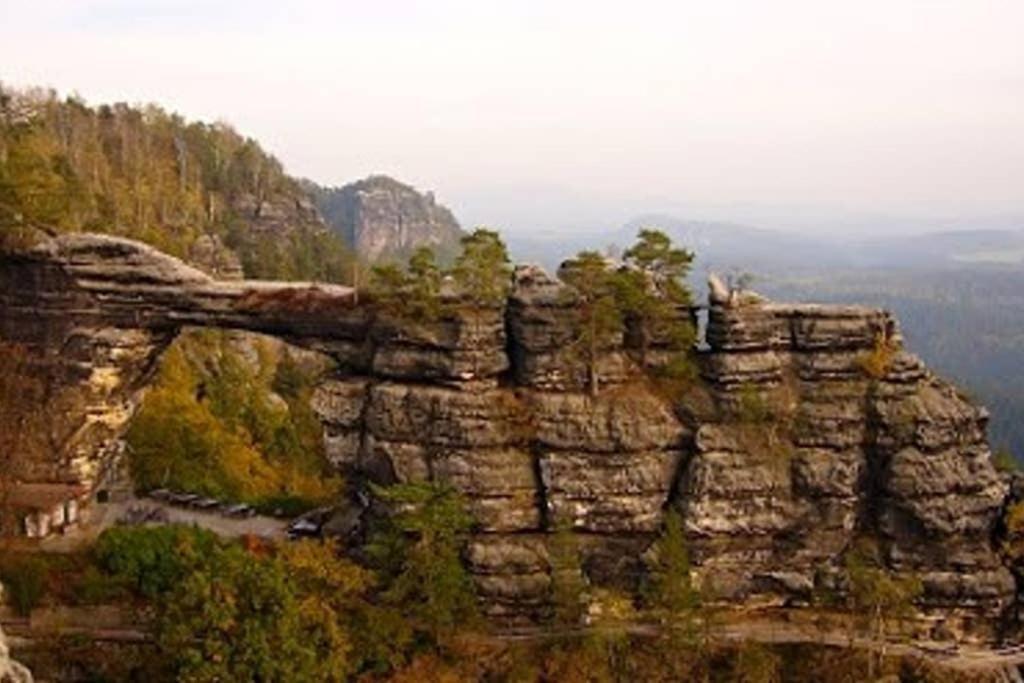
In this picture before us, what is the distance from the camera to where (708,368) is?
3259cm

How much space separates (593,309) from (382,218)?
118566 mm

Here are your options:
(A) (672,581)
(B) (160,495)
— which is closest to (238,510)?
(B) (160,495)

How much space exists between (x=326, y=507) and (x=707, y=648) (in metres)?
14.2

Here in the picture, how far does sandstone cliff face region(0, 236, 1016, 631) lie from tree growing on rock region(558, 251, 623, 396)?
347mm

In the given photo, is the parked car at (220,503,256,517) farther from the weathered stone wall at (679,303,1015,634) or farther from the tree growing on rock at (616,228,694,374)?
the weathered stone wall at (679,303,1015,634)

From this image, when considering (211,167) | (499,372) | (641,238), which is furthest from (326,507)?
(211,167)

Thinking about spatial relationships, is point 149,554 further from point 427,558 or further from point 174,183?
point 174,183

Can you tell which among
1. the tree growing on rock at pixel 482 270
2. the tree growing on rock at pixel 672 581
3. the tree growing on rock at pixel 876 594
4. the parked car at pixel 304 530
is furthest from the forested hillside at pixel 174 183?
the tree growing on rock at pixel 876 594

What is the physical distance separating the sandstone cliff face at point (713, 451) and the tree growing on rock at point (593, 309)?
0.35 m

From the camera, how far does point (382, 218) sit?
148 meters

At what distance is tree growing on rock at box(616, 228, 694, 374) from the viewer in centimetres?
3197

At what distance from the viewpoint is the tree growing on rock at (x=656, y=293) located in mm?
31969

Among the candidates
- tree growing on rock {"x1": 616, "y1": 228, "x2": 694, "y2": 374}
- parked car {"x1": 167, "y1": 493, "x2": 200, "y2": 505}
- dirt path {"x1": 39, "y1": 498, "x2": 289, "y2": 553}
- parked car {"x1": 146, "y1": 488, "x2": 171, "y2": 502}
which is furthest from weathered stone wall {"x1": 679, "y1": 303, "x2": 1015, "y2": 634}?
parked car {"x1": 146, "y1": 488, "x2": 171, "y2": 502}

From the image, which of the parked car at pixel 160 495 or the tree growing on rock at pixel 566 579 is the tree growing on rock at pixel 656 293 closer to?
the tree growing on rock at pixel 566 579
